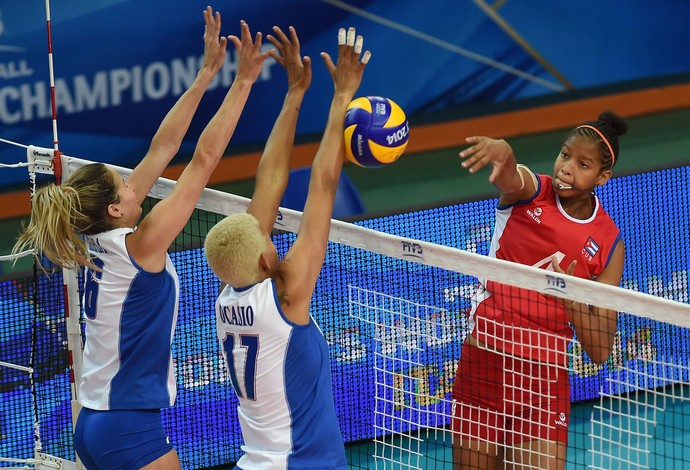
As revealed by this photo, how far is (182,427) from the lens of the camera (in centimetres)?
600

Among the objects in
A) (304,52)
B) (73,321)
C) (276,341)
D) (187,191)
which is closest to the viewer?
(276,341)

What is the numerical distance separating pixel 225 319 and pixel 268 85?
6573mm

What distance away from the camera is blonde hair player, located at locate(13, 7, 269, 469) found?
4.11 meters

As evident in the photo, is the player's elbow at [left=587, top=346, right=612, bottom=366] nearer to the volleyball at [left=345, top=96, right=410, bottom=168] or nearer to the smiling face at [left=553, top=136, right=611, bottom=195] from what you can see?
the smiling face at [left=553, top=136, right=611, bottom=195]

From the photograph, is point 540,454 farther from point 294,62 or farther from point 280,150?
point 294,62

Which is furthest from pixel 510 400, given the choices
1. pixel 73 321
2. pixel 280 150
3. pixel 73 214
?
pixel 73 321

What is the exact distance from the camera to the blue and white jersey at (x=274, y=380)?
146 inches

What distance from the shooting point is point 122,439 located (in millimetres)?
4176

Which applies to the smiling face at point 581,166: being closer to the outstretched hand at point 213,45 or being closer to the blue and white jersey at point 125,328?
the outstretched hand at point 213,45

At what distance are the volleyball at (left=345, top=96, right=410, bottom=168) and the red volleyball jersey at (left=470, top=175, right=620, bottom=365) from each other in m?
0.76

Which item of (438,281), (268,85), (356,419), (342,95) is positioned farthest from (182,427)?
(268,85)

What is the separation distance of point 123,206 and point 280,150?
0.71 m

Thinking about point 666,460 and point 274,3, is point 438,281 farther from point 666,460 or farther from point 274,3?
point 274,3

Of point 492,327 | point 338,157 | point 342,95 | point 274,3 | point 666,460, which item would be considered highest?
point 274,3
